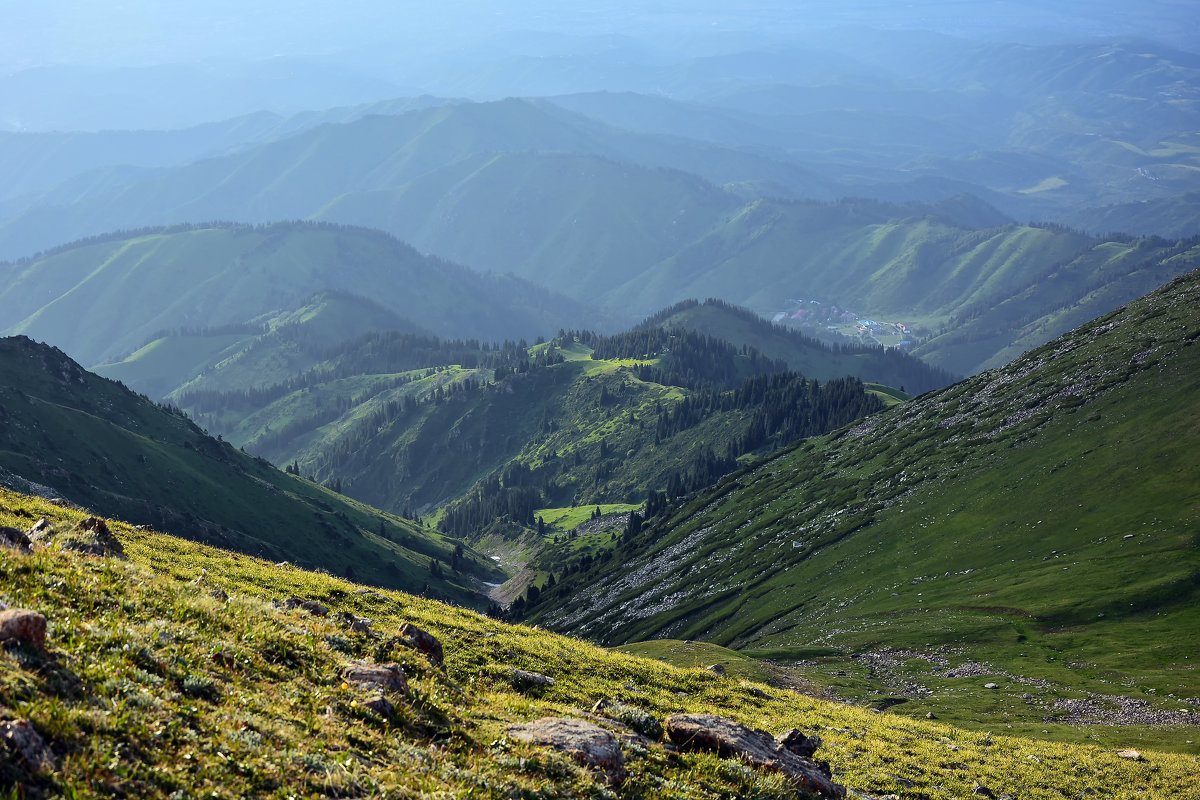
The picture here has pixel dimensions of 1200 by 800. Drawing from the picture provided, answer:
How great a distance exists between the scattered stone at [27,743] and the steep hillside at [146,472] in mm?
91258

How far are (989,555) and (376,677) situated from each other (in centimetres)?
9672

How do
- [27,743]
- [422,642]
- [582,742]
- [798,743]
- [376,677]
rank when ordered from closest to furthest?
1. [27,743]
2. [582,742]
3. [376,677]
4. [798,743]
5. [422,642]

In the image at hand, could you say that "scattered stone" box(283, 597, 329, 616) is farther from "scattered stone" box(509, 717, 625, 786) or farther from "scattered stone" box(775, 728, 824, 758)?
"scattered stone" box(775, 728, 824, 758)

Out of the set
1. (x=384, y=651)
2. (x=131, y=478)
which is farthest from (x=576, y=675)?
(x=131, y=478)

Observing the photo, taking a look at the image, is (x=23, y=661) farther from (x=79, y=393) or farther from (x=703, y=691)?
(x=79, y=393)

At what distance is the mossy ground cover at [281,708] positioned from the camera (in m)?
15.5

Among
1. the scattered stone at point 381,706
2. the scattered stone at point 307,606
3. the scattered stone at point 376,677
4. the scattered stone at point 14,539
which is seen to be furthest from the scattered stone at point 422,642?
the scattered stone at point 14,539

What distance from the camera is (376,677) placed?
22172 millimetres

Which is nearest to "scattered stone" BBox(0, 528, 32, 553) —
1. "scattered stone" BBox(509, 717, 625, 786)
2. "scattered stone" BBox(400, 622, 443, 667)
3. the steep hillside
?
"scattered stone" BBox(400, 622, 443, 667)

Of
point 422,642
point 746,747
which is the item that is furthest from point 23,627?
point 746,747

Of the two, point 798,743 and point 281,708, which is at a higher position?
point 281,708

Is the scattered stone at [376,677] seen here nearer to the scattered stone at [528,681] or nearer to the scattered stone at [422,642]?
the scattered stone at [422,642]

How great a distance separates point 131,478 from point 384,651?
444 ft

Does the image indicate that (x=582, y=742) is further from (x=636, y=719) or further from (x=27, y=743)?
(x=27, y=743)
